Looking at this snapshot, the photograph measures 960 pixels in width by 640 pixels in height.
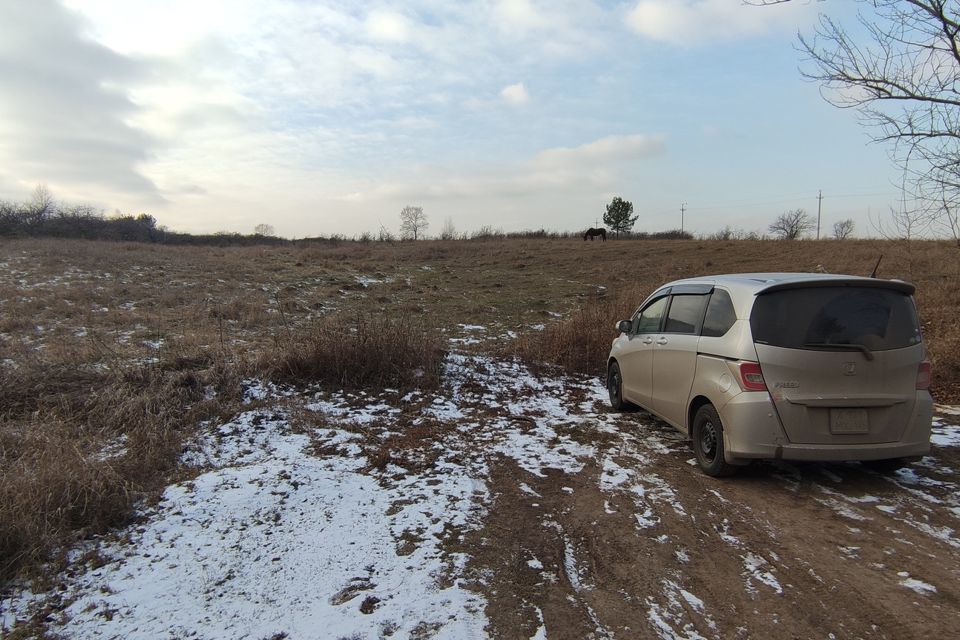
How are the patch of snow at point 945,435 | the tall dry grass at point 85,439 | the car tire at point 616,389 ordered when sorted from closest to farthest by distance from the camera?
the tall dry grass at point 85,439 < the patch of snow at point 945,435 < the car tire at point 616,389

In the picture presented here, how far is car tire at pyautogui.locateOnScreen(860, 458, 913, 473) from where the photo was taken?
4.57m

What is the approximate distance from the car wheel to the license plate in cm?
85

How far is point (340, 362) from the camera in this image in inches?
299

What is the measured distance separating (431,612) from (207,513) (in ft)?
7.25

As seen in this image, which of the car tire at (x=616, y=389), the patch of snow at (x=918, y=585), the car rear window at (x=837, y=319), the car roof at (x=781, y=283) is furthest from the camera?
the car tire at (x=616, y=389)

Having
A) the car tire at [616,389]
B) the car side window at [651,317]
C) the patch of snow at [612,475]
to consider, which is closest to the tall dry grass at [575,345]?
the car tire at [616,389]

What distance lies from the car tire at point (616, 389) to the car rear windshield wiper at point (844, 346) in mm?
2919

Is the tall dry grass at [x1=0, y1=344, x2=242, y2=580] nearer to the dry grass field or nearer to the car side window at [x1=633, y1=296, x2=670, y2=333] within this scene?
the dry grass field

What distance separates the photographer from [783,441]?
423 cm

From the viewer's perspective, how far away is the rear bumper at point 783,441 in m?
4.20

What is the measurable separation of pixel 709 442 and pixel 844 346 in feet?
4.65

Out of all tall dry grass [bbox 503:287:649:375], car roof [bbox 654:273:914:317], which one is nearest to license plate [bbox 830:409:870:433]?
car roof [bbox 654:273:914:317]

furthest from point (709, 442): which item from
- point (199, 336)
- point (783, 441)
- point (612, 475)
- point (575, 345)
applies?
point (199, 336)

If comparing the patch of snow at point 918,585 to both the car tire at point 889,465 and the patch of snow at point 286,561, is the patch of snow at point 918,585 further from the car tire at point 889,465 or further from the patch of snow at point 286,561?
the patch of snow at point 286,561
